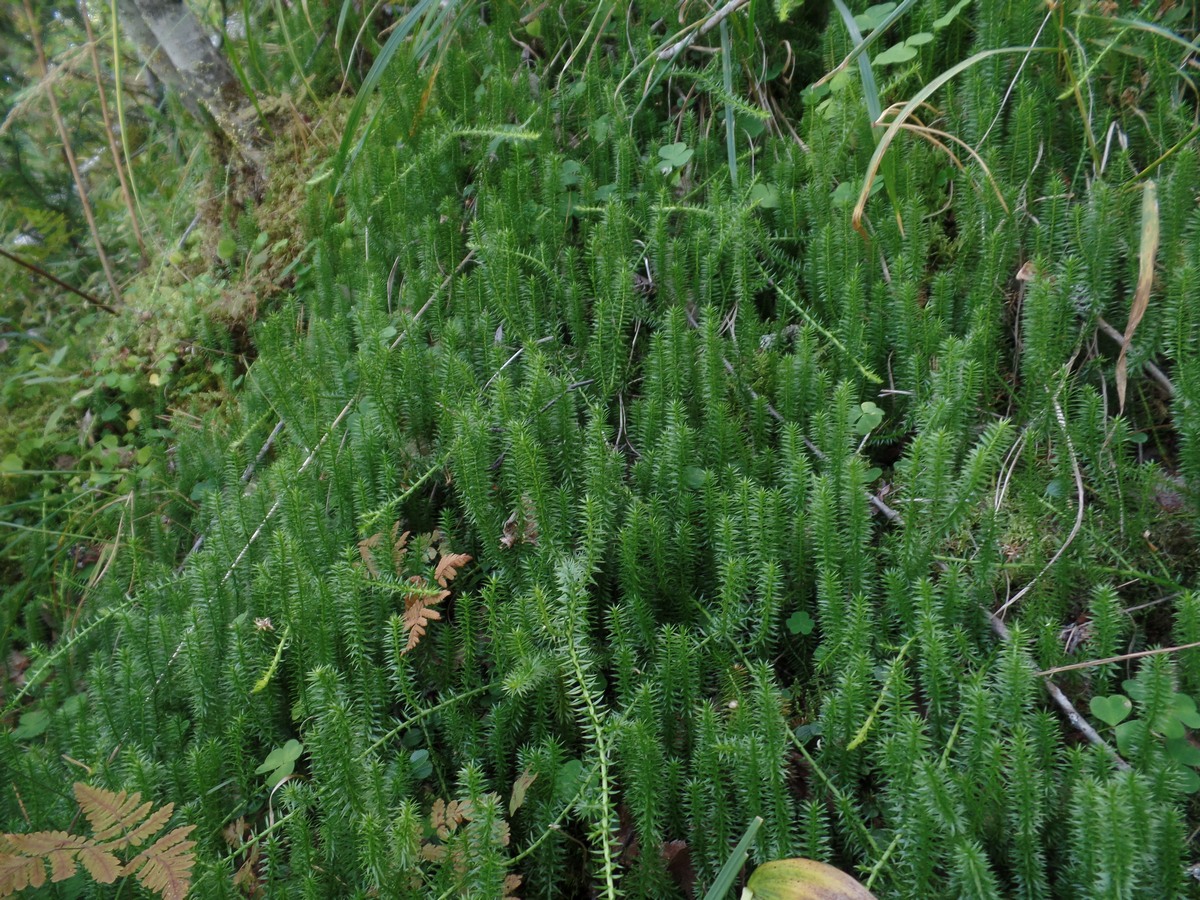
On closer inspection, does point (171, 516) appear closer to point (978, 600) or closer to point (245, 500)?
point (245, 500)

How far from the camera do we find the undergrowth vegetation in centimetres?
146

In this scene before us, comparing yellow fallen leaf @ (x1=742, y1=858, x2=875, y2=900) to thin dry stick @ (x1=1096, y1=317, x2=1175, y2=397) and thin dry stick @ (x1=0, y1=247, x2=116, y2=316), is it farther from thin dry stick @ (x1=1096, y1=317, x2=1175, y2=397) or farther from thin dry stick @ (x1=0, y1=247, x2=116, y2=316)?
thin dry stick @ (x1=0, y1=247, x2=116, y2=316)

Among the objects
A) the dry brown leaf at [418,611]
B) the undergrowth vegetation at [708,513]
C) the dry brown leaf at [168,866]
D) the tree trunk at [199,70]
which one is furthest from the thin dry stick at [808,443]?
the tree trunk at [199,70]

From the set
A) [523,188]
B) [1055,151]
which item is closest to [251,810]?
[523,188]

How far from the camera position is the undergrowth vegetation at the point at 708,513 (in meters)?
1.46

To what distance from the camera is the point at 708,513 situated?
1.82m

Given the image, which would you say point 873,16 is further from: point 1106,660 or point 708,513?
point 1106,660

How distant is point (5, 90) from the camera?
5.65m

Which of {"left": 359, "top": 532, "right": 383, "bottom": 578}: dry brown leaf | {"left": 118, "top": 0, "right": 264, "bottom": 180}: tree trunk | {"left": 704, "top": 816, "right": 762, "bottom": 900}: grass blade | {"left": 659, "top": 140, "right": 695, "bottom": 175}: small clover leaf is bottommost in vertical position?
{"left": 704, "top": 816, "right": 762, "bottom": 900}: grass blade

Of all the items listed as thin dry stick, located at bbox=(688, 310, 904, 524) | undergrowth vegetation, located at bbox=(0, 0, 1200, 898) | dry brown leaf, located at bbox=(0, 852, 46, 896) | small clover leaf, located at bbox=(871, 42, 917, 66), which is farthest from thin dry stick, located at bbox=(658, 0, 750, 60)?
dry brown leaf, located at bbox=(0, 852, 46, 896)

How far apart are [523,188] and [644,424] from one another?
109 cm

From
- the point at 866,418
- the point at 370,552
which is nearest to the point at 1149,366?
the point at 866,418

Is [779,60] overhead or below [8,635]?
overhead

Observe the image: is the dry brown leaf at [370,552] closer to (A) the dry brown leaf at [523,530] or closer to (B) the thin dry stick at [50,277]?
(A) the dry brown leaf at [523,530]
